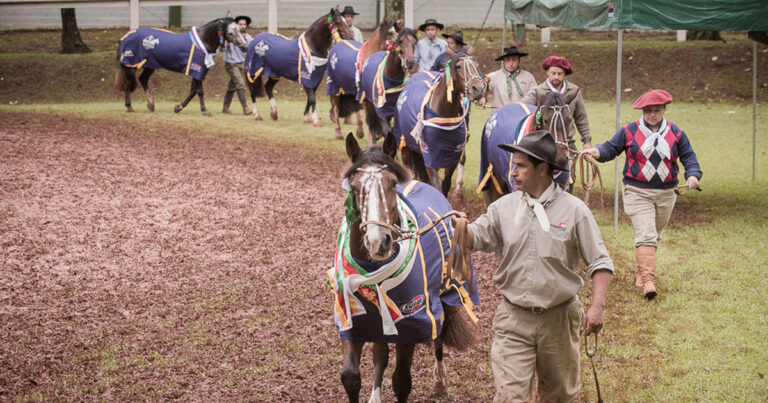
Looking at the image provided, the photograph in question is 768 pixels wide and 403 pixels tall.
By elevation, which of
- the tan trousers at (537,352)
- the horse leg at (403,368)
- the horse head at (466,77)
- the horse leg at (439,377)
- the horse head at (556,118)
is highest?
the horse head at (466,77)

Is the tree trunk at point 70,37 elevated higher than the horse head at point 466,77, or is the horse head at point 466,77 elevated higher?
the tree trunk at point 70,37

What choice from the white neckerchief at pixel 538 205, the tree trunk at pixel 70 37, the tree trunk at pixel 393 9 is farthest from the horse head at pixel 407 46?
the tree trunk at pixel 70 37

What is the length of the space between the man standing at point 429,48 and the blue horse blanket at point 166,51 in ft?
18.6

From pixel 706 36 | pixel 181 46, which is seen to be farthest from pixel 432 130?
pixel 706 36

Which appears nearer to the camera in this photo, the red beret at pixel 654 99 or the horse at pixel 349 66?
the red beret at pixel 654 99

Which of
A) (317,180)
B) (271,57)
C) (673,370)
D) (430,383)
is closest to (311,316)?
(430,383)

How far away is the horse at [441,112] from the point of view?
8258 millimetres

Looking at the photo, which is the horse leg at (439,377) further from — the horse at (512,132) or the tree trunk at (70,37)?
the tree trunk at (70,37)

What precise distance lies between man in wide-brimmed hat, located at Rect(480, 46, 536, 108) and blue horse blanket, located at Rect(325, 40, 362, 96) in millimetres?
3303

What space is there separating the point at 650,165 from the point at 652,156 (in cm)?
8

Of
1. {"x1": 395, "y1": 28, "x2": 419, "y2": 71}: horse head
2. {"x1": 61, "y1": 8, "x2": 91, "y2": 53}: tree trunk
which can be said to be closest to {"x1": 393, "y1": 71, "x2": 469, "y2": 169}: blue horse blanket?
{"x1": 395, "y1": 28, "x2": 419, "y2": 71}: horse head

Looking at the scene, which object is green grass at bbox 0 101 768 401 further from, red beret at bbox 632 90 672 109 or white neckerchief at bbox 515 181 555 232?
white neckerchief at bbox 515 181 555 232

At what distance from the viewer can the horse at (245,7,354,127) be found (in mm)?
14945

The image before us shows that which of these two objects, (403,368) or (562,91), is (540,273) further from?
(562,91)
